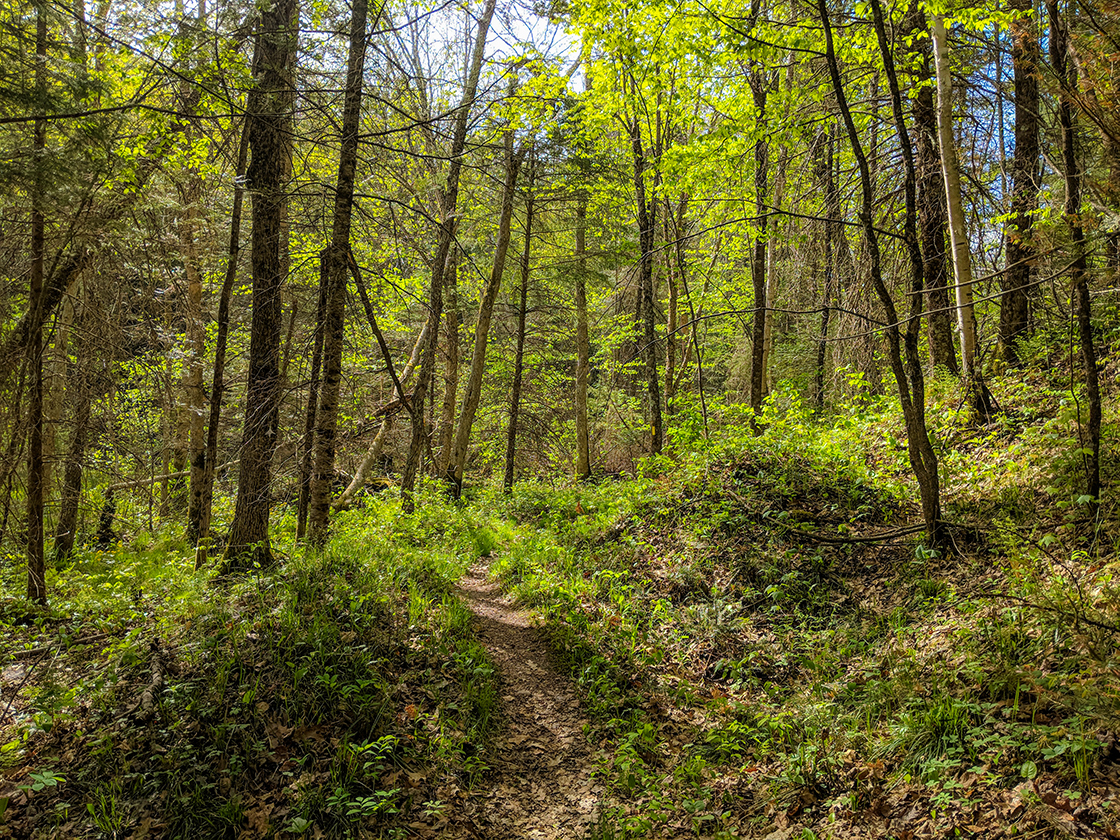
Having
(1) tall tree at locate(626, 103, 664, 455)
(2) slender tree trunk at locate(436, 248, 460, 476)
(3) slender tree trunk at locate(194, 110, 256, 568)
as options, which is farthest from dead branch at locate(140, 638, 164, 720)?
(2) slender tree trunk at locate(436, 248, 460, 476)

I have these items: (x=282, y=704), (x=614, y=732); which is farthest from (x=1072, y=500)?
(x=282, y=704)

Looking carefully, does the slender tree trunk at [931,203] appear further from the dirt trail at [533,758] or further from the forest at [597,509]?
the dirt trail at [533,758]

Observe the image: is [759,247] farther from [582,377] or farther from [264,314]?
[264,314]

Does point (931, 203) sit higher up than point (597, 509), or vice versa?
point (931, 203)

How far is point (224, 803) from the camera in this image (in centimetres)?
353

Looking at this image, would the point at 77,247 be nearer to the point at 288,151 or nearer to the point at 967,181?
the point at 288,151

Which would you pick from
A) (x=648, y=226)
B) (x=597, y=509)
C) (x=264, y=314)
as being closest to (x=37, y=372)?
(x=264, y=314)

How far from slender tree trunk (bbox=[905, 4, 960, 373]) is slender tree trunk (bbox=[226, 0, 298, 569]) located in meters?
8.71

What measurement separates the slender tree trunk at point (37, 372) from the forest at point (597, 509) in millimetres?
67

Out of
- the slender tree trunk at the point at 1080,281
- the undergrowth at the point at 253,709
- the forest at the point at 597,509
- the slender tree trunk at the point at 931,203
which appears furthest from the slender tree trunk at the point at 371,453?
the slender tree trunk at the point at 1080,281

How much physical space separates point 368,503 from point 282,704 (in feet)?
25.9

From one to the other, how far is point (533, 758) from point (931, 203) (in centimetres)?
934

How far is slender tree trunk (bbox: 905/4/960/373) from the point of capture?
318 inches

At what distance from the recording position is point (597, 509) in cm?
1138
